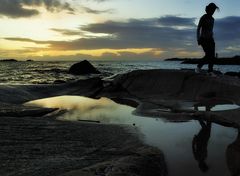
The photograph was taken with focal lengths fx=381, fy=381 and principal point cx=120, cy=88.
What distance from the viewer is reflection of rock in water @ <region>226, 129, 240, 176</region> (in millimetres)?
4273

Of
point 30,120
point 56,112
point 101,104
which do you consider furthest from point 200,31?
point 30,120

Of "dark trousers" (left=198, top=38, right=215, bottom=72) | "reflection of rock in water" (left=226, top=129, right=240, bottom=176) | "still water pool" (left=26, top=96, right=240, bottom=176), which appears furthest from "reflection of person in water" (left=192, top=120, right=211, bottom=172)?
"dark trousers" (left=198, top=38, right=215, bottom=72)

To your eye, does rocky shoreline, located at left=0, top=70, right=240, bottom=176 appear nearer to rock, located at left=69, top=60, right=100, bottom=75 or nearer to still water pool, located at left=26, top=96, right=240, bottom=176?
still water pool, located at left=26, top=96, right=240, bottom=176

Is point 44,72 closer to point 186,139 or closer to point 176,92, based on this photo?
point 176,92

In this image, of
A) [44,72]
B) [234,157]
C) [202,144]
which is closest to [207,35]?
[202,144]

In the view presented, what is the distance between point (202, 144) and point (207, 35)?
7.18 metres

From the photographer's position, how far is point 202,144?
18.0 ft

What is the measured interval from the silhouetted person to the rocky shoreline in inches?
40.0

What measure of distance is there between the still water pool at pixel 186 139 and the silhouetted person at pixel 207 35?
403cm

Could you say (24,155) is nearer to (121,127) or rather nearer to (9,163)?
(9,163)

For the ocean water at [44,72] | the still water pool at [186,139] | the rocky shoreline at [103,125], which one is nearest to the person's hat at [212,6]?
the rocky shoreline at [103,125]

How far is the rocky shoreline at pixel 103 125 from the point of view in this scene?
4.15 meters

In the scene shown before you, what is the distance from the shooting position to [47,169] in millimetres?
3955

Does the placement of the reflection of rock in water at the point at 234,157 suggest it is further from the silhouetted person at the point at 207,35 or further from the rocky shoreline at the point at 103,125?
the silhouetted person at the point at 207,35
